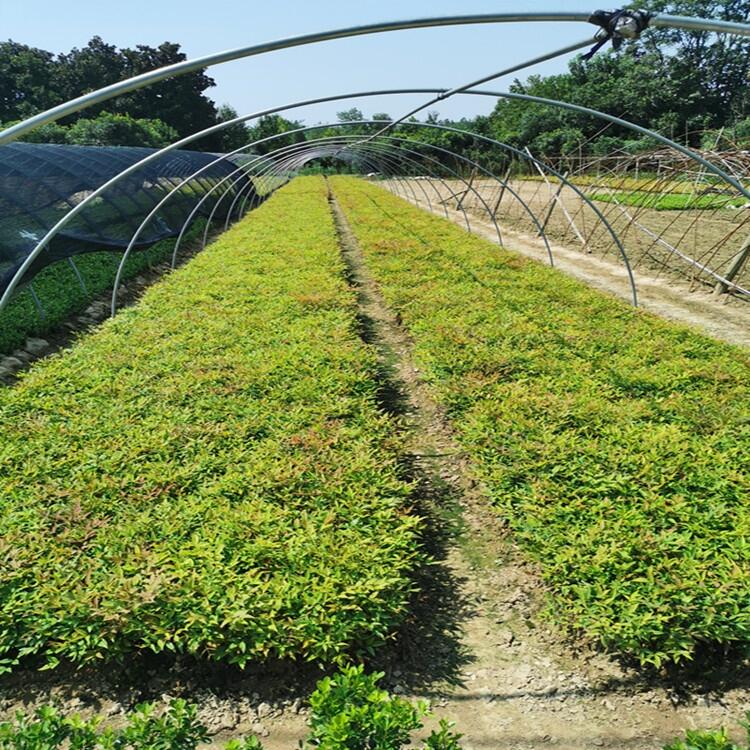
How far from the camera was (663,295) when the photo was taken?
8.72 metres

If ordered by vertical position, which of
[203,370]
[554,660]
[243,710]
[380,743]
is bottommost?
[554,660]

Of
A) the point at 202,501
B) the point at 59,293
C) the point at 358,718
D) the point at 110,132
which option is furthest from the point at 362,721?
the point at 110,132

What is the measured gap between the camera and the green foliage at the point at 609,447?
2.75 metres

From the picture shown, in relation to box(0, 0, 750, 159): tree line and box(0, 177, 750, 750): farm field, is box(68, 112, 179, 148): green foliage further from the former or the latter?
box(0, 177, 750, 750): farm field

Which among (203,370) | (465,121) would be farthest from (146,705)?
(465,121)

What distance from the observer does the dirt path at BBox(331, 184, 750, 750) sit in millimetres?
2357

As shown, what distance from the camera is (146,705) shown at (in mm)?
2016

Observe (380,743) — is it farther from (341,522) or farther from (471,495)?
(471,495)

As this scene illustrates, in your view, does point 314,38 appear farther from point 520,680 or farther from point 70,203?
point 70,203

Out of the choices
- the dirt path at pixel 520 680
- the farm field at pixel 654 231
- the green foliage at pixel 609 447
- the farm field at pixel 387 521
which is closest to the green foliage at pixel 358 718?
the farm field at pixel 387 521

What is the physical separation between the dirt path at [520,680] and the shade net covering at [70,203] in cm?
653

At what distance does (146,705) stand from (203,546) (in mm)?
1078

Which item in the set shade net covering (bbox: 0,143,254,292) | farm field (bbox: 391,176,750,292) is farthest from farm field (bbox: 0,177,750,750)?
farm field (bbox: 391,176,750,292)

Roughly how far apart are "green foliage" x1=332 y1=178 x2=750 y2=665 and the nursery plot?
0.81 metres
